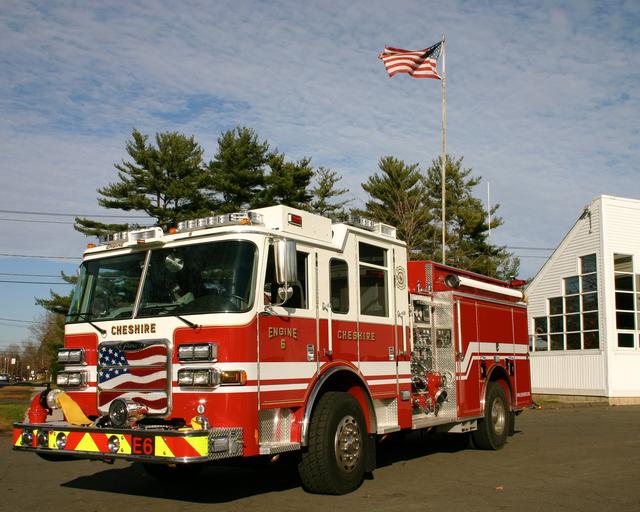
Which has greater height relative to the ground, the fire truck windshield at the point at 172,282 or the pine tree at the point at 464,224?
the pine tree at the point at 464,224

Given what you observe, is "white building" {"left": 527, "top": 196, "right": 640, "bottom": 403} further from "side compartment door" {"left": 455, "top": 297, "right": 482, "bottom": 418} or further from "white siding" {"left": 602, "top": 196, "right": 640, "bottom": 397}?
"side compartment door" {"left": 455, "top": 297, "right": 482, "bottom": 418}

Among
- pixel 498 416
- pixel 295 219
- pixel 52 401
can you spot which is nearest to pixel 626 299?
pixel 498 416

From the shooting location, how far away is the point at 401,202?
40250 millimetres

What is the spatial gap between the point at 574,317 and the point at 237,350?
938 inches

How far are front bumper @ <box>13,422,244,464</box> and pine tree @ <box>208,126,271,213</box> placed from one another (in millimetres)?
27273

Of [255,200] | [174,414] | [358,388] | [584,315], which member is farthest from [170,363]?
[255,200]

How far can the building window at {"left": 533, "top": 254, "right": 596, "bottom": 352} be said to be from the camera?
26.9 m

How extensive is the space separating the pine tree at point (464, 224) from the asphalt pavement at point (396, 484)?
32.3m

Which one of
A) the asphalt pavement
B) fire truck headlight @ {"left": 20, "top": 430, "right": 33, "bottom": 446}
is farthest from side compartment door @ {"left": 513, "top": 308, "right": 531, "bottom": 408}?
fire truck headlight @ {"left": 20, "top": 430, "right": 33, "bottom": 446}

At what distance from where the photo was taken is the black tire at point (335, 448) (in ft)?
23.7

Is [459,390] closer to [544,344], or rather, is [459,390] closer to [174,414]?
[174,414]

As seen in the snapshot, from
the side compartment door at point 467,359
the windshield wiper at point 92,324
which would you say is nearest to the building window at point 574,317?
the side compartment door at point 467,359

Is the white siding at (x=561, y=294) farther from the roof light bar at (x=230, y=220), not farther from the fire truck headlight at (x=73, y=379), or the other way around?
the fire truck headlight at (x=73, y=379)

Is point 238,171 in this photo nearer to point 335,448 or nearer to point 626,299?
point 626,299
